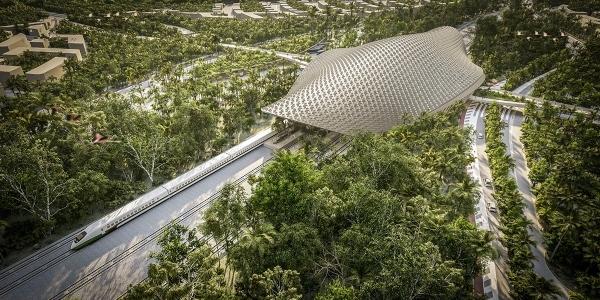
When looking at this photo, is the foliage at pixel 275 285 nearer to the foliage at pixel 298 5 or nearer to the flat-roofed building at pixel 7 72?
the flat-roofed building at pixel 7 72

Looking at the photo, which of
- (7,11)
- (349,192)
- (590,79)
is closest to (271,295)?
(349,192)

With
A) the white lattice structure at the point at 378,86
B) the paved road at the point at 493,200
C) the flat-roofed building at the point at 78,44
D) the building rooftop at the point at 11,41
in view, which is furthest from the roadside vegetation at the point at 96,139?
the paved road at the point at 493,200

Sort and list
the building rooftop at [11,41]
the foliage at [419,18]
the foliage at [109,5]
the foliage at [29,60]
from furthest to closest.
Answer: the foliage at [109,5] < the foliage at [419,18] < the building rooftop at [11,41] < the foliage at [29,60]

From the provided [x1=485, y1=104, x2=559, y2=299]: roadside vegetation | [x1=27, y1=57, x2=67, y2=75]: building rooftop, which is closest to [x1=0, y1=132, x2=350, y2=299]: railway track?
[x1=485, y1=104, x2=559, y2=299]: roadside vegetation

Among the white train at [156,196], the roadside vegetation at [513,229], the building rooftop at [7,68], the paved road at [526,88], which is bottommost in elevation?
the white train at [156,196]

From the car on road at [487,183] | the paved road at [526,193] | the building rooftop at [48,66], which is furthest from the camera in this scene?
the building rooftop at [48,66]

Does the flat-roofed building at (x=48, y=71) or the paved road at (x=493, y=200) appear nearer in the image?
the paved road at (x=493, y=200)

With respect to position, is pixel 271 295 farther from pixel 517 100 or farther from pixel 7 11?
pixel 7 11
